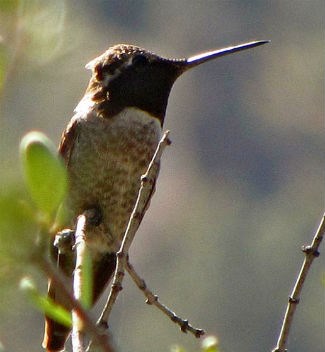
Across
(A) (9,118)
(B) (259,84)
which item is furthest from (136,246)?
(A) (9,118)

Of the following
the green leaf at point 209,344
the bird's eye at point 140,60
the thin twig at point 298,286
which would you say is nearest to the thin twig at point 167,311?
the thin twig at point 298,286

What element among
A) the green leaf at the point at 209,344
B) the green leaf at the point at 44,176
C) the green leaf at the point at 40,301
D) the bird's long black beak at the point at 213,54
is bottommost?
the green leaf at the point at 40,301

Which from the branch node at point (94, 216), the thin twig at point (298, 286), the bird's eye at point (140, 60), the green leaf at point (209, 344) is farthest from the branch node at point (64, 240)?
the green leaf at point (209, 344)

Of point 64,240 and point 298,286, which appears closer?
point 298,286

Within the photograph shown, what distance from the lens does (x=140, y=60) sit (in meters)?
→ 4.89

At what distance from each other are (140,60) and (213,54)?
2.83ft

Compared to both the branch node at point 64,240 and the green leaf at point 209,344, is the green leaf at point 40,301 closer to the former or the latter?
the green leaf at point 209,344

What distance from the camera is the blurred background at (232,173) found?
4806 cm

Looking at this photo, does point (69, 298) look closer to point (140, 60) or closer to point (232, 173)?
point (140, 60)

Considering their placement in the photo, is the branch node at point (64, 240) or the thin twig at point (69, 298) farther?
the branch node at point (64, 240)

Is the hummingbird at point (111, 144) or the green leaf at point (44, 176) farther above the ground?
the hummingbird at point (111, 144)

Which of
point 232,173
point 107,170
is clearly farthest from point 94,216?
point 232,173

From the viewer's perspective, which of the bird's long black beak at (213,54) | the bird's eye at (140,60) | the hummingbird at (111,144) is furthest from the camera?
the bird's eye at (140,60)

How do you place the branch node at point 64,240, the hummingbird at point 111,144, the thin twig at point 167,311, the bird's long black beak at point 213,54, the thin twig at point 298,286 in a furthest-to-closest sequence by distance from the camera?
the hummingbird at point 111,144 < the bird's long black beak at point 213,54 < the branch node at point 64,240 < the thin twig at point 167,311 < the thin twig at point 298,286
